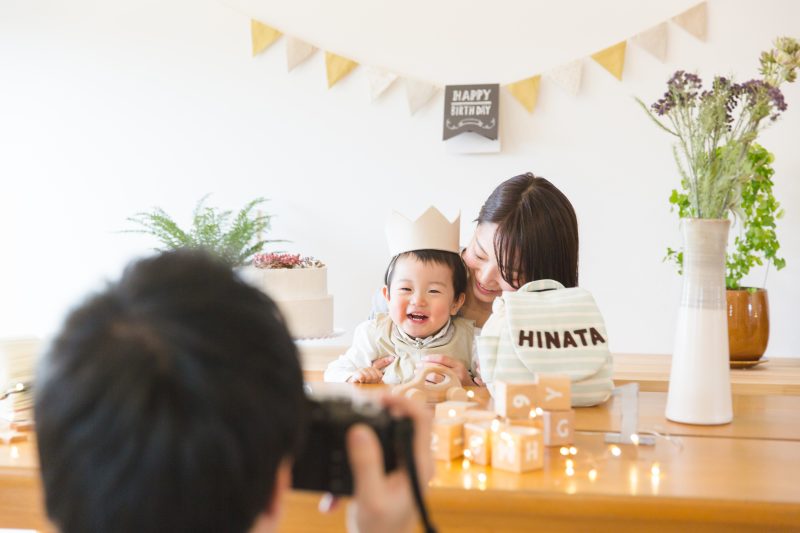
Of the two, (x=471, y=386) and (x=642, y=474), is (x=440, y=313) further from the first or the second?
(x=642, y=474)

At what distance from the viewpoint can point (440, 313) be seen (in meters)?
1.79

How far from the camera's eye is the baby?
1.79m

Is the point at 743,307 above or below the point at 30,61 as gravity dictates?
below

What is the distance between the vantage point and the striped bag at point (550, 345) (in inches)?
51.9

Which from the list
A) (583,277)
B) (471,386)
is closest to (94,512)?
(471,386)

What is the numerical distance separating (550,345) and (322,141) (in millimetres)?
1689

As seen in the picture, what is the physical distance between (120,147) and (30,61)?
18.7 inches

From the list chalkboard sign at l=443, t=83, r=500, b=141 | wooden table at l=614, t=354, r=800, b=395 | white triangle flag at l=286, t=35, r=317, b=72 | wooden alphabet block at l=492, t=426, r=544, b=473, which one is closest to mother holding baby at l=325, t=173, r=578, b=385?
wooden table at l=614, t=354, r=800, b=395

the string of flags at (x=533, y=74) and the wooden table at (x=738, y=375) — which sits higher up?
the string of flags at (x=533, y=74)

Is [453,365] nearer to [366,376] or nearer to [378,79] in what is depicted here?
[366,376]

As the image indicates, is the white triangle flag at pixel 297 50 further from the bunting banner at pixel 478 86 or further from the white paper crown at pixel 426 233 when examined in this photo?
the white paper crown at pixel 426 233

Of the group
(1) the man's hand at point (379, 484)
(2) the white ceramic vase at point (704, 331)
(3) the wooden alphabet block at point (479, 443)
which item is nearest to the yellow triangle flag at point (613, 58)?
(2) the white ceramic vase at point (704, 331)

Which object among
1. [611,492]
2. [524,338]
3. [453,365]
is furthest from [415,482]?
[453,365]

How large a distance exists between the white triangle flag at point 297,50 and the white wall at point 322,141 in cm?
4
